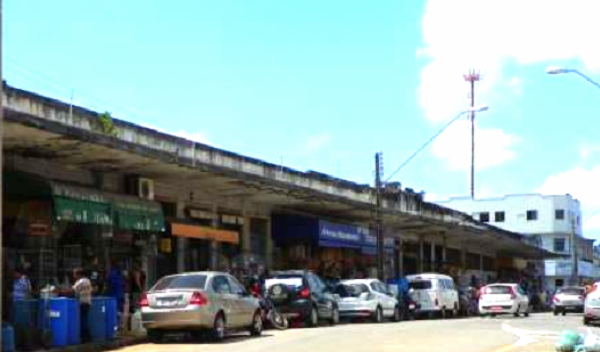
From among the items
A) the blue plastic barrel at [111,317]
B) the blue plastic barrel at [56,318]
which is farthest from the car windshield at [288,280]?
the blue plastic barrel at [56,318]

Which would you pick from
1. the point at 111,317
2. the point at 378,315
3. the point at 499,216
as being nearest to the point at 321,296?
the point at 378,315

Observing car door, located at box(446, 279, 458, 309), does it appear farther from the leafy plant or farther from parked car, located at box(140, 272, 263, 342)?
the leafy plant

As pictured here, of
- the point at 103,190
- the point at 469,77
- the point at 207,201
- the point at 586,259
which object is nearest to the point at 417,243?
the point at 207,201

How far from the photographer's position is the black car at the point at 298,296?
28.1m

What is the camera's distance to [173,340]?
72.5ft


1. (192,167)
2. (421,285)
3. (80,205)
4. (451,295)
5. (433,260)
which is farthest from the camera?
(433,260)

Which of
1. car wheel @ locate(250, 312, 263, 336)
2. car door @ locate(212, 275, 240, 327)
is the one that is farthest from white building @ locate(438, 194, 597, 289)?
car door @ locate(212, 275, 240, 327)

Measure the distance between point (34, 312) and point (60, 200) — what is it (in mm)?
3367

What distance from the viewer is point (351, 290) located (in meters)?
32.2

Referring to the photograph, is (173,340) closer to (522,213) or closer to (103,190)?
(103,190)

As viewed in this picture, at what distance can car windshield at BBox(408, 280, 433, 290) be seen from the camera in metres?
39.4

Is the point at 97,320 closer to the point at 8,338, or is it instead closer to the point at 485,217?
the point at 8,338

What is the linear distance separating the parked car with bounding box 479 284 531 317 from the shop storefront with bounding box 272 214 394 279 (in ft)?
18.9

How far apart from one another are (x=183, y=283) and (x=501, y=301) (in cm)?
2044
